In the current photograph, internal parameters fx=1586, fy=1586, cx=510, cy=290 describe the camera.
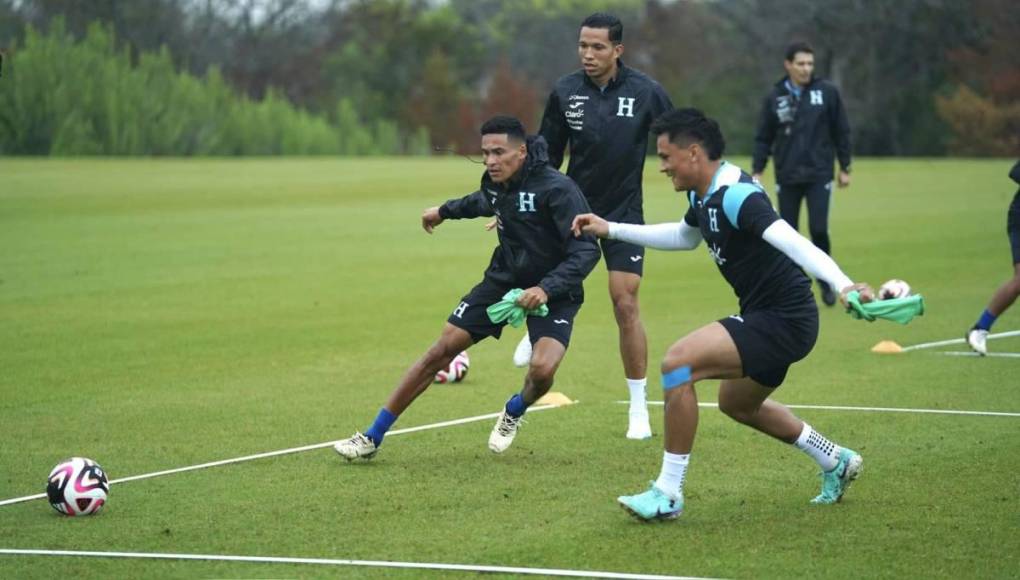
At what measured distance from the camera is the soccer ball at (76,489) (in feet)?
28.1

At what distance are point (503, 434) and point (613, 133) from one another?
98.9 inches

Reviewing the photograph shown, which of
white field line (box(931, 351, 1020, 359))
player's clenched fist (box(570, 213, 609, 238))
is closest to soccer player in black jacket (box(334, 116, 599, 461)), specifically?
player's clenched fist (box(570, 213, 609, 238))

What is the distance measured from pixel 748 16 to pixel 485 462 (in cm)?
7809

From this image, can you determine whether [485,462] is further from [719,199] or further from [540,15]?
[540,15]

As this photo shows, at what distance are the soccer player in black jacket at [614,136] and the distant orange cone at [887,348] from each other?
14.4ft

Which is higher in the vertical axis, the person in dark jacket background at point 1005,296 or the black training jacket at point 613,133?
the black training jacket at point 613,133

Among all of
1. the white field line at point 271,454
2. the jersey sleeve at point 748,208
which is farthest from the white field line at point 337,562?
the jersey sleeve at point 748,208

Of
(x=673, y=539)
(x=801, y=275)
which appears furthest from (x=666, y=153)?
(x=673, y=539)

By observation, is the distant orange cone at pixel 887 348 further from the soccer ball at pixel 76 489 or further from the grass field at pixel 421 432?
the soccer ball at pixel 76 489

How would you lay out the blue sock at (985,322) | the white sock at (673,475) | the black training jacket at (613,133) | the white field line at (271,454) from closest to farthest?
the white sock at (673,475) → the white field line at (271,454) → the black training jacket at (613,133) → the blue sock at (985,322)

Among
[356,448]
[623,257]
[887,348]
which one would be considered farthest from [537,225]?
[887,348]

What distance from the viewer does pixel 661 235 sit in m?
9.12

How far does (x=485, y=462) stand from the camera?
10.2m

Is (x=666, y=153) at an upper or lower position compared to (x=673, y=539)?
upper
